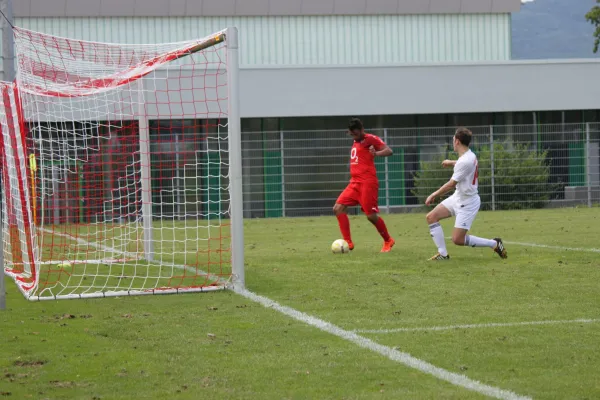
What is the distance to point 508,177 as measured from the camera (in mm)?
28484

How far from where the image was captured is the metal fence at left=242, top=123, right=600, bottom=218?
93.4 feet

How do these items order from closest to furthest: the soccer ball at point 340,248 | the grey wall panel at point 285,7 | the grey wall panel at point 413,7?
the soccer ball at point 340,248 → the grey wall panel at point 285,7 → the grey wall panel at point 413,7

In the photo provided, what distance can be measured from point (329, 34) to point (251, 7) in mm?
2879

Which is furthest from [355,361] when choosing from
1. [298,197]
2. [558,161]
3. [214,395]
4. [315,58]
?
[315,58]

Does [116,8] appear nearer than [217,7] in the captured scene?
Yes

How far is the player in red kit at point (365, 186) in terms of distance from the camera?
44.0ft

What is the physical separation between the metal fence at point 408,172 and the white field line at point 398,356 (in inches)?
772

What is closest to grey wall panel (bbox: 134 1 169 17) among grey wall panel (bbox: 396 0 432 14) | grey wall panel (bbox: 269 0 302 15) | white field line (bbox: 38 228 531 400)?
grey wall panel (bbox: 269 0 302 15)

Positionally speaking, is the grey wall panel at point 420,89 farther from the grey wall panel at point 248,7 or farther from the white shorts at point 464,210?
the white shorts at point 464,210

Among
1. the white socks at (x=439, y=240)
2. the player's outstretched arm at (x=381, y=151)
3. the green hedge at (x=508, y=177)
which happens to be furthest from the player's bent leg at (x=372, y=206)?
the green hedge at (x=508, y=177)

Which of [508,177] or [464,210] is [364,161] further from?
[508,177]

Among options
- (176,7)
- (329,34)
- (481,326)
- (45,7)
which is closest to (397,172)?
(329,34)

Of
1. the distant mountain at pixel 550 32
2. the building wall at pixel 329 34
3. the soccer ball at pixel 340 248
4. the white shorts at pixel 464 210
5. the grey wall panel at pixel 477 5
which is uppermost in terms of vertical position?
the distant mountain at pixel 550 32

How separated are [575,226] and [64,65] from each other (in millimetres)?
10148
